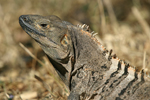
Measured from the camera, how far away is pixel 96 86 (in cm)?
327

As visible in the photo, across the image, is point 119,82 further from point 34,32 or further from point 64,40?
point 34,32

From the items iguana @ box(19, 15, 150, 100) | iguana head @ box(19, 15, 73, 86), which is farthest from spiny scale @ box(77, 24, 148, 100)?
iguana head @ box(19, 15, 73, 86)

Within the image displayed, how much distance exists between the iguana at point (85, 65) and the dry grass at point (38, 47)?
0.87m

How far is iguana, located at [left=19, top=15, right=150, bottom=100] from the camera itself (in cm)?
323

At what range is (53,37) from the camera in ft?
10.8

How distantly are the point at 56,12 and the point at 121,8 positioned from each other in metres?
3.43

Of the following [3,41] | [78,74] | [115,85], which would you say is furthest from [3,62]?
[115,85]

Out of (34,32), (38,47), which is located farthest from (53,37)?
(38,47)

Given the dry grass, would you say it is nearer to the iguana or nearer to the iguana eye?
the iguana

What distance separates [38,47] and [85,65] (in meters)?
3.80

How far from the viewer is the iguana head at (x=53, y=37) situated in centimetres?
329

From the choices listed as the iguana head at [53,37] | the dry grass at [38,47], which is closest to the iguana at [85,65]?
the iguana head at [53,37]

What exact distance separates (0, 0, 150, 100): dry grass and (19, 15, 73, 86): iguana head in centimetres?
96

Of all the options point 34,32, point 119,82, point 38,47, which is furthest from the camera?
point 38,47
